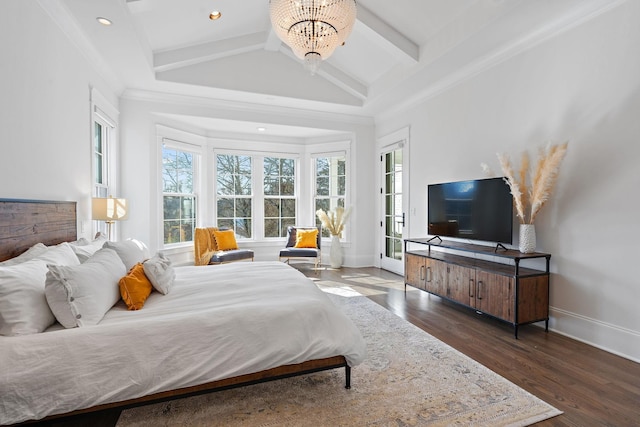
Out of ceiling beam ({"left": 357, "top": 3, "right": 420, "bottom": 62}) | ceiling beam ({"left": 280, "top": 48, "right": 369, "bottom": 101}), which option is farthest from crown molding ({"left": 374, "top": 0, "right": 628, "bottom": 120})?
ceiling beam ({"left": 280, "top": 48, "right": 369, "bottom": 101})

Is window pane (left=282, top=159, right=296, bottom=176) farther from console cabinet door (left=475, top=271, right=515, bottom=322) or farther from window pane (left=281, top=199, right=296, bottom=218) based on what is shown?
console cabinet door (left=475, top=271, right=515, bottom=322)

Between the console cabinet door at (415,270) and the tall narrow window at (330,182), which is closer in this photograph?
the console cabinet door at (415,270)

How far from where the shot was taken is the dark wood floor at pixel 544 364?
1.84m

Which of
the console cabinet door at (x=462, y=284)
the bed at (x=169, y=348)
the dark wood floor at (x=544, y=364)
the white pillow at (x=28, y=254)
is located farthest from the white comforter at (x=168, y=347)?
the console cabinet door at (x=462, y=284)

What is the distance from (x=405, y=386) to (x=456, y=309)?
6.27 feet

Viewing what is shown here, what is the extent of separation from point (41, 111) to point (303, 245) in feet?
13.5

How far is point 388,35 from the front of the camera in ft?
12.9

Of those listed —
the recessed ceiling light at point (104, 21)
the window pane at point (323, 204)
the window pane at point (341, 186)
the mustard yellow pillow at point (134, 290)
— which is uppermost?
the recessed ceiling light at point (104, 21)

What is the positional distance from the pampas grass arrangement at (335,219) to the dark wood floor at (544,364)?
7.79ft

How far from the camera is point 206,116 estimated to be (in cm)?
523

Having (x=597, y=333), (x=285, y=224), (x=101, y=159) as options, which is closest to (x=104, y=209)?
(x=101, y=159)

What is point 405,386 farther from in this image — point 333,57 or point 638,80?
point 333,57

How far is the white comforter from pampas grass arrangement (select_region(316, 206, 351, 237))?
388 cm

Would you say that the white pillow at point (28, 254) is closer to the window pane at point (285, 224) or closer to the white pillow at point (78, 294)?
the white pillow at point (78, 294)
